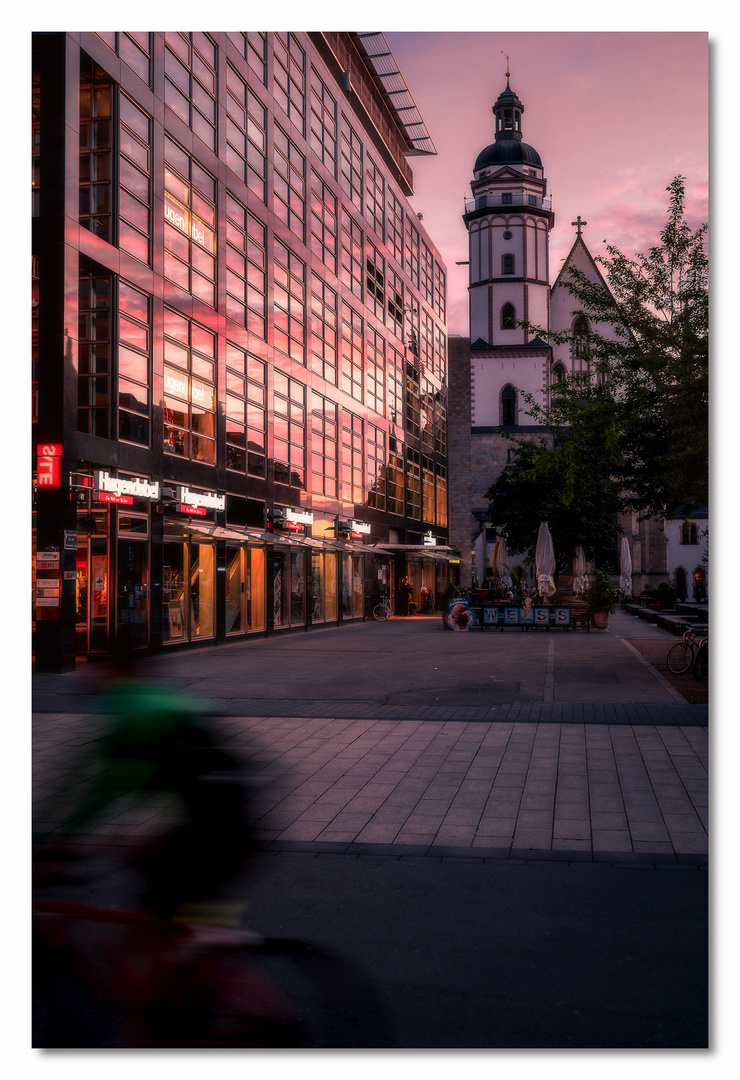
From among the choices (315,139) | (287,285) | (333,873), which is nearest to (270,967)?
(333,873)

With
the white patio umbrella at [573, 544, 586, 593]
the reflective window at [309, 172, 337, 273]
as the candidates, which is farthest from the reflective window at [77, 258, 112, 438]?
the white patio umbrella at [573, 544, 586, 593]

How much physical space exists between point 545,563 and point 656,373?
18.4m

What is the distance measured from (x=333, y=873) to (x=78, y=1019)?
2.00 meters

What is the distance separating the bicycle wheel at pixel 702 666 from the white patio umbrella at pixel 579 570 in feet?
69.4

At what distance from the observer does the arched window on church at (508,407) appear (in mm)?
75375

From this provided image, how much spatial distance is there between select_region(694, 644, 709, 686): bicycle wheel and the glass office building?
32.7 ft

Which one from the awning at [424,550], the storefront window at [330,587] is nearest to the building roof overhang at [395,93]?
the awning at [424,550]

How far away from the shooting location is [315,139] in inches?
1200

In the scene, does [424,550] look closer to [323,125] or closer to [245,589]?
[323,125]

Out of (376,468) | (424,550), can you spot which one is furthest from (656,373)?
(424,550)

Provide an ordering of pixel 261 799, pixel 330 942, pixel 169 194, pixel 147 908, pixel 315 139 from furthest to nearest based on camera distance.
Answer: pixel 315 139 < pixel 169 194 < pixel 261 799 < pixel 147 908 < pixel 330 942

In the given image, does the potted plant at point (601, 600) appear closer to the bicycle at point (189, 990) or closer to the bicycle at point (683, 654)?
the bicycle at point (683, 654)

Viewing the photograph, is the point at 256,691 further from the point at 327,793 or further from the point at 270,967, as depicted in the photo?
the point at 270,967

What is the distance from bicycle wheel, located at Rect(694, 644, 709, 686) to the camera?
12800 mm
